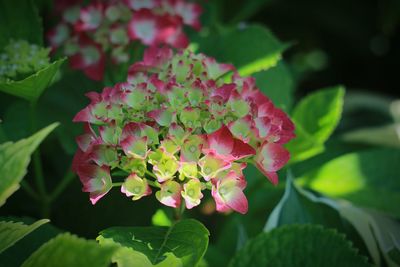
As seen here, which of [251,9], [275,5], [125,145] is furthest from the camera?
[275,5]

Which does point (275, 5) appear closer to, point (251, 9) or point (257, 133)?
point (251, 9)

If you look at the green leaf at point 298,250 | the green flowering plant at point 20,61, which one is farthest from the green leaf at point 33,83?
the green leaf at point 298,250

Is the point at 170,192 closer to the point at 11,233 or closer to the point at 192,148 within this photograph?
the point at 192,148

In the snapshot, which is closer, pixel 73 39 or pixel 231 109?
pixel 231 109

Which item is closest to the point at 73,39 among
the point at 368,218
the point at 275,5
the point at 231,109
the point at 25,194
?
the point at 25,194

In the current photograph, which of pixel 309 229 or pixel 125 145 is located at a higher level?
pixel 125 145

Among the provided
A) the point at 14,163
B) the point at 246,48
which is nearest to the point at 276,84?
the point at 246,48
